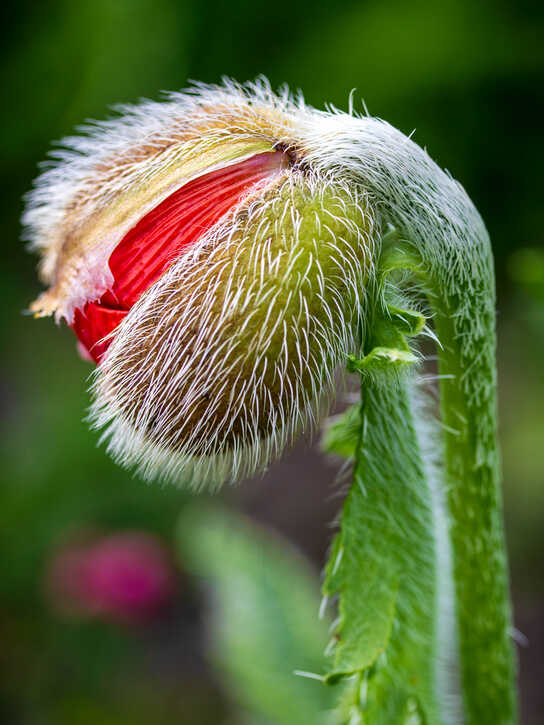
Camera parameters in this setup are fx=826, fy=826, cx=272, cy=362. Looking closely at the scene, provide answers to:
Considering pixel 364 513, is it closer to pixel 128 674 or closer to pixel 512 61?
pixel 128 674

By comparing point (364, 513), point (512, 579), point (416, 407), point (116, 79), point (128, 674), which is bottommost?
point (128, 674)

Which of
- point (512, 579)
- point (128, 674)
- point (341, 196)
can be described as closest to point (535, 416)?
point (512, 579)

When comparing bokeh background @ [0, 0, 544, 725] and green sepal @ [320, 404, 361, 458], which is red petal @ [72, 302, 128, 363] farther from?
bokeh background @ [0, 0, 544, 725]

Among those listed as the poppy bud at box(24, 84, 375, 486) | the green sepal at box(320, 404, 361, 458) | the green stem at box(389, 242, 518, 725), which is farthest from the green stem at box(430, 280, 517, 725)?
the poppy bud at box(24, 84, 375, 486)

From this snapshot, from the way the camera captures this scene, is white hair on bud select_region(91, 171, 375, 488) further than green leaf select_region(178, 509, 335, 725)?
No

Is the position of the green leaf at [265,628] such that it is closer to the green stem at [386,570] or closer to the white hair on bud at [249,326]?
the green stem at [386,570]

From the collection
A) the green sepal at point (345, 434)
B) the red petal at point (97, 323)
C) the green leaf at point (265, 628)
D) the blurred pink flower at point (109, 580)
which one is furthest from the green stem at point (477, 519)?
the blurred pink flower at point (109, 580)
